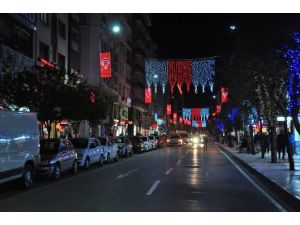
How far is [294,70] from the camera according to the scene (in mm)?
18125

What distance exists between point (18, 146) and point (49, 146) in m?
5.35

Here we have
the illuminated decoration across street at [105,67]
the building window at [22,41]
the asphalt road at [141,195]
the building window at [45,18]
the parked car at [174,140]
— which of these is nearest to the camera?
the asphalt road at [141,195]

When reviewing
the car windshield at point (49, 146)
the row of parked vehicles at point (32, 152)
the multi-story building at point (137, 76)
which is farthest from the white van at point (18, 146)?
the multi-story building at point (137, 76)

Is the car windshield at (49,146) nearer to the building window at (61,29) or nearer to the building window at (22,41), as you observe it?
the building window at (22,41)

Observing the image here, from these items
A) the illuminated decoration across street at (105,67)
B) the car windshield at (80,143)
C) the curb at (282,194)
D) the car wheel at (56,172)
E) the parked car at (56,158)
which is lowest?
the curb at (282,194)

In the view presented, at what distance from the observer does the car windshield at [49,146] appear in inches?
831

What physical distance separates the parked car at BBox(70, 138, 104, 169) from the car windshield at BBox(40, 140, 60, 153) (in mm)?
3765

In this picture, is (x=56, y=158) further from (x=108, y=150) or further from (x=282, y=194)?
(x=108, y=150)

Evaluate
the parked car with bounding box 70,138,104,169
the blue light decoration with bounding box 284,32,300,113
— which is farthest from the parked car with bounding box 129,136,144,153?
the blue light decoration with bounding box 284,32,300,113

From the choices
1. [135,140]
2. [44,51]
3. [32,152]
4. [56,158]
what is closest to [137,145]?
[135,140]

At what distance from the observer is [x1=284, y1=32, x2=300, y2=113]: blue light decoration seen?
56.8ft

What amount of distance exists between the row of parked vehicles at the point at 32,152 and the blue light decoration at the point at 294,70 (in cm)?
853

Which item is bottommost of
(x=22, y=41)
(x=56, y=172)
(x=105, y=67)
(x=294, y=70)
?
(x=56, y=172)

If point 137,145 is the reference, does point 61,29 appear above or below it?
above
